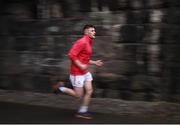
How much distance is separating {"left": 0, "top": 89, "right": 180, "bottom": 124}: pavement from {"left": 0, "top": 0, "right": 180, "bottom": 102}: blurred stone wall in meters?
0.34

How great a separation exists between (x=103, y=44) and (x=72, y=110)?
1.55 m

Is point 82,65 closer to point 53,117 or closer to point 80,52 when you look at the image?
point 80,52

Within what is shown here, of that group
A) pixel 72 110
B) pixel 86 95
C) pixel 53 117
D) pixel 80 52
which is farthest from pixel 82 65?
pixel 72 110

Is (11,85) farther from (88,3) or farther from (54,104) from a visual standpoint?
(88,3)

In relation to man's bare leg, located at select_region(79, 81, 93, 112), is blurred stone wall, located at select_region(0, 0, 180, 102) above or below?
above

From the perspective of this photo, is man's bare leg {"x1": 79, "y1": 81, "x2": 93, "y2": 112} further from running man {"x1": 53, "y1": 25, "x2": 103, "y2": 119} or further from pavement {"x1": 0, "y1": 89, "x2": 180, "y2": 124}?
pavement {"x1": 0, "y1": 89, "x2": 180, "y2": 124}

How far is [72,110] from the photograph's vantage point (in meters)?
9.59

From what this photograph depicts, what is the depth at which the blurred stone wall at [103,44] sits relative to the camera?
953 centimetres

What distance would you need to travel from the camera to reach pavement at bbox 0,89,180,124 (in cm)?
857

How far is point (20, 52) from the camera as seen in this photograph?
1142 cm

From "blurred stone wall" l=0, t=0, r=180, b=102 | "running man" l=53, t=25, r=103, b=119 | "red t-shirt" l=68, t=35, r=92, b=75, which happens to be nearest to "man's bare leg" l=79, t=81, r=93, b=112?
"running man" l=53, t=25, r=103, b=119

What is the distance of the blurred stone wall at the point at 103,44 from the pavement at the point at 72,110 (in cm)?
34

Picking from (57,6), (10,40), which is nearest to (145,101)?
(57,6)

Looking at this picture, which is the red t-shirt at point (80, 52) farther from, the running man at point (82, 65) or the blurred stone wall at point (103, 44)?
the blurred stone wall at point (103, 44)
